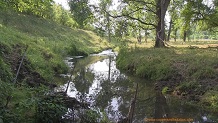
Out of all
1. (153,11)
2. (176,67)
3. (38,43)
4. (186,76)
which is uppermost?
(153,11)

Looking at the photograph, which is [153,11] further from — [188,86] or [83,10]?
[188,86]

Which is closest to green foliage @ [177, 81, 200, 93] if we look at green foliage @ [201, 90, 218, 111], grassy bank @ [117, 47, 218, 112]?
grassy bank @ [117, 47, 218, 112]

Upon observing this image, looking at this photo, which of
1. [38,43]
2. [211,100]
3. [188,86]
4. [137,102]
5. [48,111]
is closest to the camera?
[48,111]

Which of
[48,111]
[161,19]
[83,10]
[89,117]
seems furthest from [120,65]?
[48,111]

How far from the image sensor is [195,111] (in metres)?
9.81

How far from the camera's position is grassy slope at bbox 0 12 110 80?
1611 cm

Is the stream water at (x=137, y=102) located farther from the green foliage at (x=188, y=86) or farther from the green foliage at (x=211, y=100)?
the green foliage at (x=188, y=86)

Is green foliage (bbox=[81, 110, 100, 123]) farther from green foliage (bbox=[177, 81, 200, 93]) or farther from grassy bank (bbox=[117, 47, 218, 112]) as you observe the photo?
green foliage (bbox=[177, 81, 200, 93])

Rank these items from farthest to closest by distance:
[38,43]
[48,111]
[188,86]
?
[38,43] < [188,86] < [48,111]

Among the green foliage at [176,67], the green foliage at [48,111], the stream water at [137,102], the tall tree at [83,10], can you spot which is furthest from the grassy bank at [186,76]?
the tall tree at [83,10]

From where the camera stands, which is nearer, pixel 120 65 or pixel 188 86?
pixel 188 86

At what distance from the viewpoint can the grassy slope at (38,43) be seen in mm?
16109

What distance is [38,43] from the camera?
81.3 feet

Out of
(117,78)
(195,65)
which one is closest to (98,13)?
(117,78)
